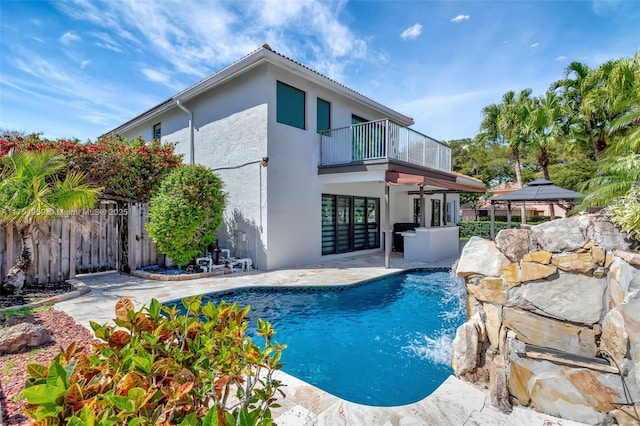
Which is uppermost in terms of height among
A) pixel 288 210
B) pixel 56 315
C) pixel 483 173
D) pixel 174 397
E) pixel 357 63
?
pixel 357 63

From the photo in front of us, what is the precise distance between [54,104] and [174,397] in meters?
21.3

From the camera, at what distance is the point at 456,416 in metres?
3.12

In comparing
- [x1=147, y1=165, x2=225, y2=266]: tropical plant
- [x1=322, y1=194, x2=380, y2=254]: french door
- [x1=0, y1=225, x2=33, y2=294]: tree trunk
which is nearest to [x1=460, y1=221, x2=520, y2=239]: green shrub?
[x1=322, y1=194, x2=380, y2=254]: french door

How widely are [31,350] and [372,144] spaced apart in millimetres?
11184

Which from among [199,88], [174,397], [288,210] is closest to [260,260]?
[288,210]

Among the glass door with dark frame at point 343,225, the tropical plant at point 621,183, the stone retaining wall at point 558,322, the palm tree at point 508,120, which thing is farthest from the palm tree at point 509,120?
the stone retaining wall at point 558,322

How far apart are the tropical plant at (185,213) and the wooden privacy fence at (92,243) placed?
96 cm

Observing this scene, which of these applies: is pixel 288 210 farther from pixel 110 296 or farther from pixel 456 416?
pixel 456 416

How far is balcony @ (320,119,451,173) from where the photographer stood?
12125 mm

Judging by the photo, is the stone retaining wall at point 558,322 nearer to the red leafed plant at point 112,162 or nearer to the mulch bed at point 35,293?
the mulch bed at point 35,293

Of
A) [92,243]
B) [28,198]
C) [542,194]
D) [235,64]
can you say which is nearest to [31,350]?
[28,198]

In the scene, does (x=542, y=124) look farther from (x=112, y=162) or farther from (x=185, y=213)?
(x=112, y=162)

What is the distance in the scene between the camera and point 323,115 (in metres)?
13.5

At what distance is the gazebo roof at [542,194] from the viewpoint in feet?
38.0
